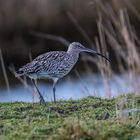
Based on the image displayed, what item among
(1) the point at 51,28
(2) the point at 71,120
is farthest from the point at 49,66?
(1) the point at 51,28

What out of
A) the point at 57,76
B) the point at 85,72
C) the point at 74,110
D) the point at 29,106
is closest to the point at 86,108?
the point at 74,110

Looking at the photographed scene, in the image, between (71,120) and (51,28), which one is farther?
(51,28)

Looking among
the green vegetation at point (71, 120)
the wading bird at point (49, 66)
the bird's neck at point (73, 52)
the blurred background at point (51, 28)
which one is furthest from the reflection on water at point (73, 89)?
the green vegetation at point (71, 120)

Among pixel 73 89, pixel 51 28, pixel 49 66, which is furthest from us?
pixel 51 28

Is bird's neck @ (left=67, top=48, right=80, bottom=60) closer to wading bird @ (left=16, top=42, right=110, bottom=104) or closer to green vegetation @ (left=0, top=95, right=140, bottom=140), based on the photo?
wading bird @ (left=16, top=42, right=110, bottom=104)

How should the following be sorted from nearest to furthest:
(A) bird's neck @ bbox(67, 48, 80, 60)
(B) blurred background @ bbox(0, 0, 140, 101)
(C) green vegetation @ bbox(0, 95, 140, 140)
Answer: (C) green vegetation @ bbox(0, 95, 140, 140), (A) bird's neck @ bbox(67, 48, 80, 60), (B) blurred background @ bbox(0, 0, 140, 101)

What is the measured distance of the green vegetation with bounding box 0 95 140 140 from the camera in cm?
598

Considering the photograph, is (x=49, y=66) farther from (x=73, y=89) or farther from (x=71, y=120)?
(x=73, y=89)

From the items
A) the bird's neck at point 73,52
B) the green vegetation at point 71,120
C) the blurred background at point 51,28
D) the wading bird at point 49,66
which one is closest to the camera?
the green vegetation at point 71,120

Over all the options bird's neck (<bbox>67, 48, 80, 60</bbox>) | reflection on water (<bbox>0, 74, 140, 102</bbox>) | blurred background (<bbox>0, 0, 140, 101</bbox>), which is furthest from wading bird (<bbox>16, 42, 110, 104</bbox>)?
blurred background (<bbox>0, 0, 140, 101</bbox>)

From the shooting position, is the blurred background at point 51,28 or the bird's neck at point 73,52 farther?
the blurred background at point 51,28

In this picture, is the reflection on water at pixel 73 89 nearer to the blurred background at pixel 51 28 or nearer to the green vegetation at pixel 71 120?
the blurred background at pixel 51 28

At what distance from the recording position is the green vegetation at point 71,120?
5.98m

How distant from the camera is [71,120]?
6406 mm
